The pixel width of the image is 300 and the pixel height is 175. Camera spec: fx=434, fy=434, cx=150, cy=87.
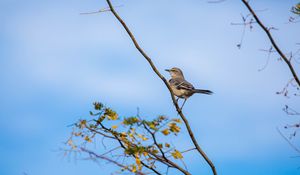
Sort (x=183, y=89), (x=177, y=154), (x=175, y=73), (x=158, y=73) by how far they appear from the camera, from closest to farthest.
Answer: (x=177, y=154)
(x=158, y=73)
(x=183, y=89)
(x=175, y=73)

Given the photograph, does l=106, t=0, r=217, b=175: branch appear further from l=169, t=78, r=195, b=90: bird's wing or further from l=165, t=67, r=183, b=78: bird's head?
l=165, t=67, r=183, b=78: bird's head

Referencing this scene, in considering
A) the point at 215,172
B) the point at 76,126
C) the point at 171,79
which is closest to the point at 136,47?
the point at 76,126

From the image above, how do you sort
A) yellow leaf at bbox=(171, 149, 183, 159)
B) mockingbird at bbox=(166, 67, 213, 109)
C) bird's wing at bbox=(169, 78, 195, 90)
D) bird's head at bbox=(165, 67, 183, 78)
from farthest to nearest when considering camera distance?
1. bird's head at bbox=(165, 67, 183, 78)
2. bird's wing at bbox=(169, 78, 195, 90)
3. mockingbird at bbox=(166, 67, 213, 109)
4. yellow leaf at bbox=(171, 149, 183, 159)

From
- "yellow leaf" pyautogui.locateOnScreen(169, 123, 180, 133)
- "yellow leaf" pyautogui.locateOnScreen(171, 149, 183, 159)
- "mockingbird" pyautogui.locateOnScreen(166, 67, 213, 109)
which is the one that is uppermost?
"mockingbird" pyautogui.locateOnScreen(166, 67, 213, 109)

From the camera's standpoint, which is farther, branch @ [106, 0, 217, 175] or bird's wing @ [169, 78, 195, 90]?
bird's wing @ [169, 78, 195, 90]

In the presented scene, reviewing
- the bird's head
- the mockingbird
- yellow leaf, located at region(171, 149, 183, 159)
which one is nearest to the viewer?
yellow leaf, located at region(171, 149, 183, 159)

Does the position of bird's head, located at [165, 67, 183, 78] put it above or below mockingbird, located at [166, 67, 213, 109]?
above

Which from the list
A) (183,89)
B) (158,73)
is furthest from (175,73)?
(158,73)

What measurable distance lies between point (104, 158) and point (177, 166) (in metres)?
0.61

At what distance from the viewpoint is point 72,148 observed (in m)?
3.97

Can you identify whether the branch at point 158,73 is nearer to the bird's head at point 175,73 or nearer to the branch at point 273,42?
the branch at point 273,42

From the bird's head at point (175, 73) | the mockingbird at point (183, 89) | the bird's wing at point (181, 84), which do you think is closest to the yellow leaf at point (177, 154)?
the mockingbird at point (183, 89)

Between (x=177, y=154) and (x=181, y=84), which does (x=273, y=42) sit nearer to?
(x=177, y=154)

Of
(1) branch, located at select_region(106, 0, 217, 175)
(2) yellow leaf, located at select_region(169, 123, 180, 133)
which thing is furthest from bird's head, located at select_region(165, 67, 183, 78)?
(2) yellow leaf, located at select_region(169, 123, 180, 133)
